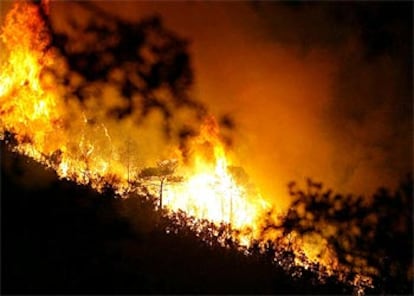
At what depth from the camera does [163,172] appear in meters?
18.3

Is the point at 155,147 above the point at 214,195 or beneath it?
above

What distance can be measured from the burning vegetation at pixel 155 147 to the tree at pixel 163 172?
0.04 metres

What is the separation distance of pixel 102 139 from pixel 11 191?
293 inches

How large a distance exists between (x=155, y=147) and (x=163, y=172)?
74.7 inches

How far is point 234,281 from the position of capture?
469 inches

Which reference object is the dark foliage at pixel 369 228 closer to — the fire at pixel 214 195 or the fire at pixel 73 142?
the fire at pixel 214 195

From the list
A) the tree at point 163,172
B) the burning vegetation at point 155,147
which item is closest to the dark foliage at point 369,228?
the burning vegetation at point 155,147

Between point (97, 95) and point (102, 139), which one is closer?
point (102, 139)

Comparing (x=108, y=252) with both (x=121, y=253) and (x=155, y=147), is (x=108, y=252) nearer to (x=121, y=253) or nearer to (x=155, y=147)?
(x=121, y=253)

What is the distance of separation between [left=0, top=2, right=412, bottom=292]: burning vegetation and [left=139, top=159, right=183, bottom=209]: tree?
0.12ft

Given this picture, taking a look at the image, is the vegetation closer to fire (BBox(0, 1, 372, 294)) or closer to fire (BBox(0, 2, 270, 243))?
fire (BBox(0, 1, 372, 294))

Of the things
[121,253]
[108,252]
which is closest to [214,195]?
[121,253]

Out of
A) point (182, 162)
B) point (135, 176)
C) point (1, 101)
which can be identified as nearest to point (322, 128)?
point (182, 162)

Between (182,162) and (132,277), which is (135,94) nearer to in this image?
(182,162)
